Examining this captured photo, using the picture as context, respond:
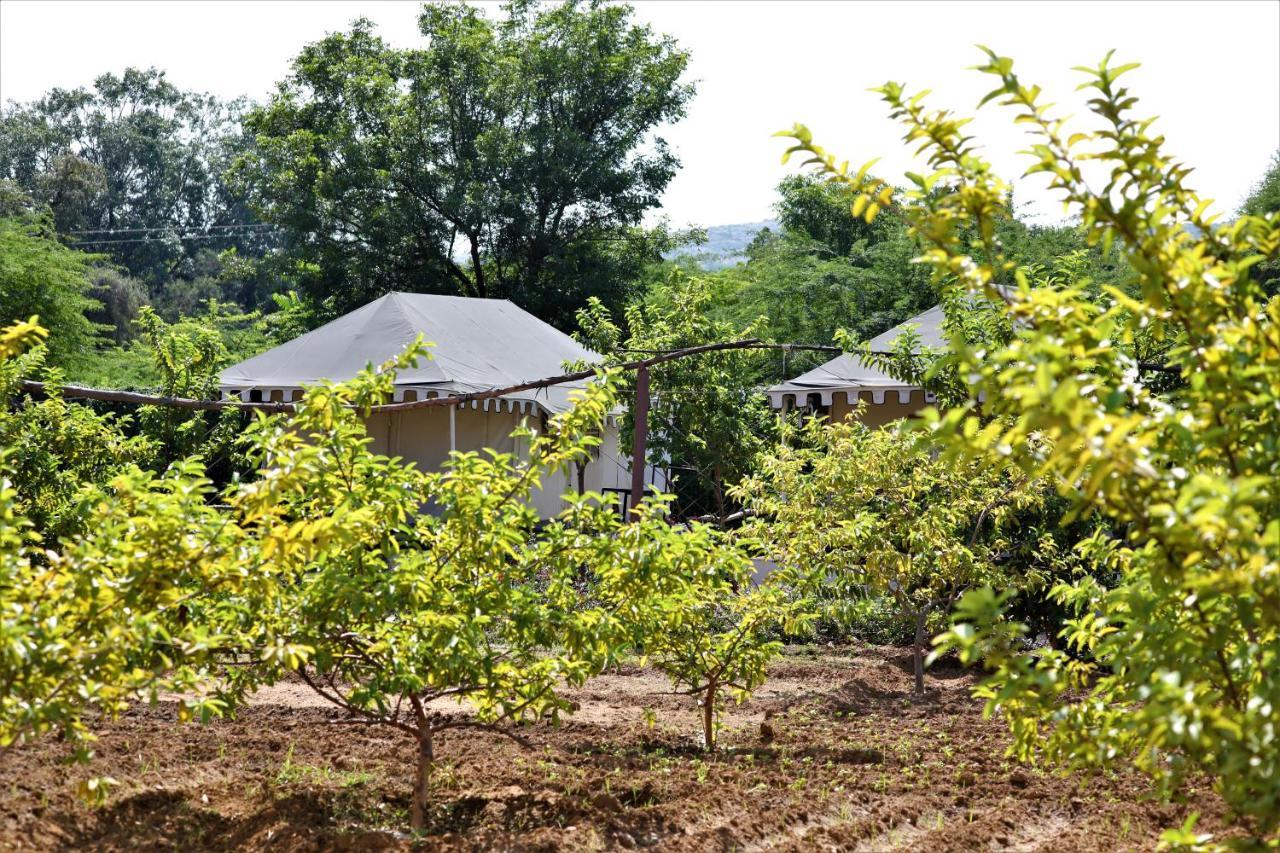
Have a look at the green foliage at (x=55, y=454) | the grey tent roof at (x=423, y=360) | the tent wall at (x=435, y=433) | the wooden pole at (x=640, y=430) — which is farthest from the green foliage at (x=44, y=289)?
the wooden pole at (x=640, y=430)

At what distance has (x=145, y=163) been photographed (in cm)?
6284

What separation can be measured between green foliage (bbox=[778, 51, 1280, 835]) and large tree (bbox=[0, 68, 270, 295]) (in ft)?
193

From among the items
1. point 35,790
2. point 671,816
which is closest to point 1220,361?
point 671,816

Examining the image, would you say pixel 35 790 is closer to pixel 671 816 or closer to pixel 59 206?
pixel 671 816

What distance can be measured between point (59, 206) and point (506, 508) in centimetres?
5183

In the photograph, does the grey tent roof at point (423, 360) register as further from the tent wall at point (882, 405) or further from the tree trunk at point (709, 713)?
the tree trunk at point (709, 713)

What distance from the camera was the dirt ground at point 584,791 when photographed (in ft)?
17.4

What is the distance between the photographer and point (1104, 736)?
3570 mm

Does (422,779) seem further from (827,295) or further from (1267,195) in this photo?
(1267,195)

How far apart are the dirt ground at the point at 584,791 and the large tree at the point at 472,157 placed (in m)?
22.4

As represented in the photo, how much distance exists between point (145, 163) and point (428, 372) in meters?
53.6

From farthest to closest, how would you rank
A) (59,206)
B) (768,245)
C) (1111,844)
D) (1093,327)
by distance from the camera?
(59,206) → (768,245) → (1111,844) → (1093,327)

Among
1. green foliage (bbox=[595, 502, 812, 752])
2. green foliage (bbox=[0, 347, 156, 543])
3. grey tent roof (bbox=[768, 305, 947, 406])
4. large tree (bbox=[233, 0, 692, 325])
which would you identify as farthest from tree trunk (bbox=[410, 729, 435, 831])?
large tree (bbox=[233, 0, 692, 325])

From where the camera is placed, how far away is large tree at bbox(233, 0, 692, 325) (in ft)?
95.2
